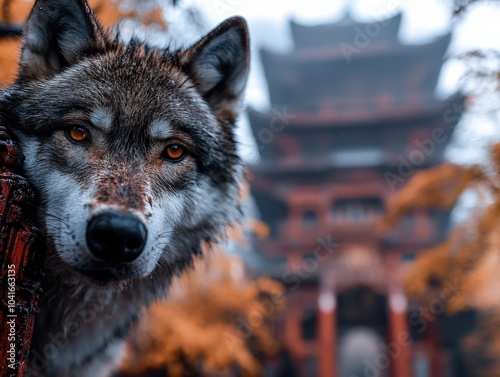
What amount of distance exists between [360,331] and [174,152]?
18617mm

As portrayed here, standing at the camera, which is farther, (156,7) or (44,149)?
(156,7)

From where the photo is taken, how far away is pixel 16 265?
1.96 metres

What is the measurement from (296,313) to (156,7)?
15.3 m

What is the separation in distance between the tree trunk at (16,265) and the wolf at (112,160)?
0.17m

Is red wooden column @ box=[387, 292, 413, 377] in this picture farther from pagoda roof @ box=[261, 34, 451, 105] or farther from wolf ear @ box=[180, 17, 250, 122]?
wolf ear @ box=[180, 17, 250, 122]

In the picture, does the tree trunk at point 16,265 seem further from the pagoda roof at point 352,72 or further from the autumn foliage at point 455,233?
the pagoda roof at point 352,72

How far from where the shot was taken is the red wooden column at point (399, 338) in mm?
15859

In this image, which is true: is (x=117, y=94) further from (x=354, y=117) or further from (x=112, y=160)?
(x=354, y=117)

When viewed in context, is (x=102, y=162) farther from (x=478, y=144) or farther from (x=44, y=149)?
(x=478, y=144)

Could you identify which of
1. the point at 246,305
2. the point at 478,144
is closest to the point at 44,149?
the point at 478,144

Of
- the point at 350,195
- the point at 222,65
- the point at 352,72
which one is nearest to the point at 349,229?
the point at 350,195

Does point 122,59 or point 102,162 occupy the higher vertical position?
point 122,59

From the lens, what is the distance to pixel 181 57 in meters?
3.03

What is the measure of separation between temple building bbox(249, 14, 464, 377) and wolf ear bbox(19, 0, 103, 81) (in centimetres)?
1388
